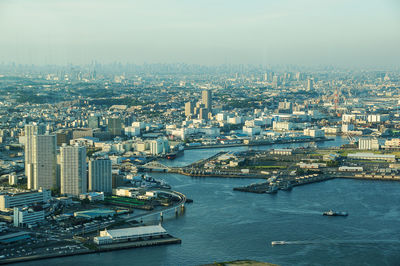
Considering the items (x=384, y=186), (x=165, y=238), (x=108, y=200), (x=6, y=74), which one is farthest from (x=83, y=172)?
(x=6, y=74)

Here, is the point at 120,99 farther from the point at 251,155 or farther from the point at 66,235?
the point at 66,235

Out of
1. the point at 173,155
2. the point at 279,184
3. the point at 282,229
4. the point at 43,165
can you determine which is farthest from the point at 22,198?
the point at 173,155

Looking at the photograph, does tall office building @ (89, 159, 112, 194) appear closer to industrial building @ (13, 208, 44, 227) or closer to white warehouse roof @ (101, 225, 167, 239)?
industrial building @ (13, 208, 44, 227)

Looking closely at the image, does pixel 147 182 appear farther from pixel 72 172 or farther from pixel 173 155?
pixel 173 155

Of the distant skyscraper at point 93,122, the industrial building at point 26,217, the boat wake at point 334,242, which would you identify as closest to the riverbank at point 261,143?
the distant skyscraper at point 93,122

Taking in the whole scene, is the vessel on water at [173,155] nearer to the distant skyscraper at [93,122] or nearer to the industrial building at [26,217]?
the distant skyscraper at [93,122]
